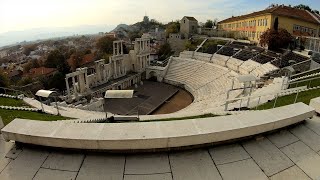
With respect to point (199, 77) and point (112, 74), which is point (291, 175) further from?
point (112, 74)

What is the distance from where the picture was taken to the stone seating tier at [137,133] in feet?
13.1

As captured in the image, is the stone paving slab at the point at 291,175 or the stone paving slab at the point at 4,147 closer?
the stone paving slab at the point at 291,175

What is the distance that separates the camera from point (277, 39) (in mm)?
32844

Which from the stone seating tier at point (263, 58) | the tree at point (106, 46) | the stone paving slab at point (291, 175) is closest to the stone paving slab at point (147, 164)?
the stone paving slab at point (291, 175)

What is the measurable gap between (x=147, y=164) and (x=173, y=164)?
42 cm

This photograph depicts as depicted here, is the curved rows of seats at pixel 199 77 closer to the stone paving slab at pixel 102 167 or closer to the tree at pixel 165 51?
the tree at pixel 165 51

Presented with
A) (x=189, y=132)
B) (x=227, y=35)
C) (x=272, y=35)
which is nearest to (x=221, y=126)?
(x=189, y=132)

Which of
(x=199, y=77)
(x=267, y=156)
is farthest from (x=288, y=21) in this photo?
(x=267, y=156)

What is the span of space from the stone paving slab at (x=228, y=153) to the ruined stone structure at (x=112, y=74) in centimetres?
2674

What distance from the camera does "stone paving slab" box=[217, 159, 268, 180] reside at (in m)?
3.85

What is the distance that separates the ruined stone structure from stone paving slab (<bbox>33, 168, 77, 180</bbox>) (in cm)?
2611

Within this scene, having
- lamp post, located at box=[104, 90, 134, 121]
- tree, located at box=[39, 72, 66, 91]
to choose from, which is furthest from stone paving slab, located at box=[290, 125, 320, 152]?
tree, located at box=[39, 72, 66, 91]

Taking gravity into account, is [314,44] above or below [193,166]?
above

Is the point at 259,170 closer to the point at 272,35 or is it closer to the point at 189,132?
the point at 189,132
